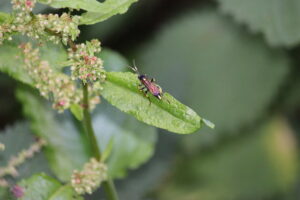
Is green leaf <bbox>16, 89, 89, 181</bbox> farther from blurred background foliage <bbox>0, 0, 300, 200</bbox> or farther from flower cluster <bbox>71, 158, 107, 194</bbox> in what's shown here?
blurred background foliage <bbox>0, 0, 300, 200</bbox>

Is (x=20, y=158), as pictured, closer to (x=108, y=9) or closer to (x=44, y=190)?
(x=44, y=190)

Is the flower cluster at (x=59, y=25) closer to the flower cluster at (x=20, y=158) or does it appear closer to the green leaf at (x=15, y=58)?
the green leaf at (x=15, y=58)

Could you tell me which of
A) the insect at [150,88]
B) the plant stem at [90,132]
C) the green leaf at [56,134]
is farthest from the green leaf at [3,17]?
the green leaf at [56,134]

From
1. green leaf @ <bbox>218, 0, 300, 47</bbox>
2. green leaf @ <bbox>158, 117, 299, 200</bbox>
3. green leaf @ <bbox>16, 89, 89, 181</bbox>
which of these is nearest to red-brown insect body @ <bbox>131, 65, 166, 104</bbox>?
green leaf @ <bbox>16, 89, 89, 181</bbox>

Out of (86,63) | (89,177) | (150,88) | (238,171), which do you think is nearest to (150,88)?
(150,88)

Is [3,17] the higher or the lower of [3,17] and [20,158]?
the higher

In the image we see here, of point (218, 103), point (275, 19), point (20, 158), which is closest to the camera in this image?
point (20, 158)

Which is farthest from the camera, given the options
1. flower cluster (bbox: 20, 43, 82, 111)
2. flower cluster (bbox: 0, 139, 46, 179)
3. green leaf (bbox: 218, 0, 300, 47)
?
green leaf (bbox: 218, 0, 300, 47)
